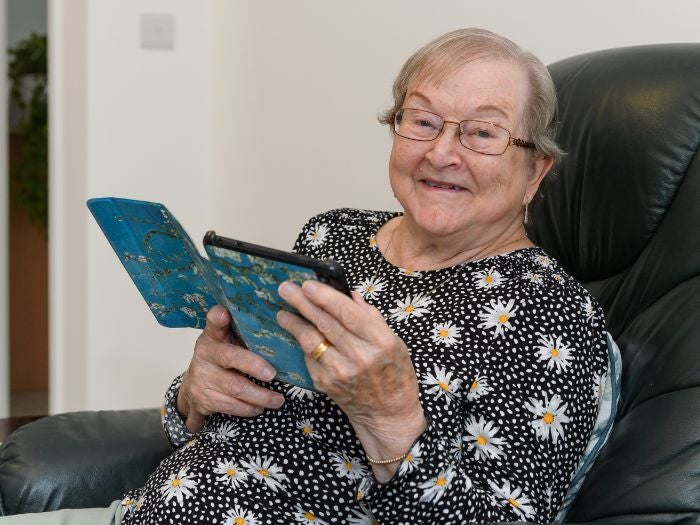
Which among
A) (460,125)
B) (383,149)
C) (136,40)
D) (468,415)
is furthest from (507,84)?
(136,40)

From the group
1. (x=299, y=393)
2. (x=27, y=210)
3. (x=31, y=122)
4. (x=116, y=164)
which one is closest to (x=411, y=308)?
(x=299, y=393)

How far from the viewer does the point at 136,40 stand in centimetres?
263

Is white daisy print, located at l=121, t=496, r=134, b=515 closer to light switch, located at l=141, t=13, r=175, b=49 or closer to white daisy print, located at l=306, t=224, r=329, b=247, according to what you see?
white daisy print, located at l=306, t=224, r=329, b=247

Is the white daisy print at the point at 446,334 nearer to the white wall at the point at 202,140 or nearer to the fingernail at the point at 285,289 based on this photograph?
the fingernail at the point at 285,289

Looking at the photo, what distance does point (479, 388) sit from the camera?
3.84 ft

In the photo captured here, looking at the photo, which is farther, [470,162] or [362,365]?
[470,162]

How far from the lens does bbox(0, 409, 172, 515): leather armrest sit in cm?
142

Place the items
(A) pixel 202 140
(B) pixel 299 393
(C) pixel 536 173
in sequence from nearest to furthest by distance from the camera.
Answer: (B) pixel 299 393 < (C) pixel 536 173 < (A) pixel 202 140

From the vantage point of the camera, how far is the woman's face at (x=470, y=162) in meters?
1.32

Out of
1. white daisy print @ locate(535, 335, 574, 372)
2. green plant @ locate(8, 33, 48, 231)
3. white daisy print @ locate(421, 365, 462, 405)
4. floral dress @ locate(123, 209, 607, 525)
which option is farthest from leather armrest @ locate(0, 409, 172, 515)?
green plant @ locate(8, 33, 48, 231)

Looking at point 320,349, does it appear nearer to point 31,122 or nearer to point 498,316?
point 498,316

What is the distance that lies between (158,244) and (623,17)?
972 mm

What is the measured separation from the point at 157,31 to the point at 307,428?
170cm

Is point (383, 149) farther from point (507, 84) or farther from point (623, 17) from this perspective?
point (507, 84)
